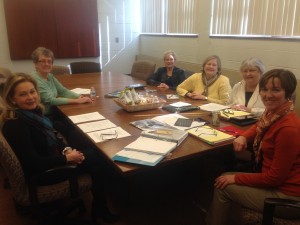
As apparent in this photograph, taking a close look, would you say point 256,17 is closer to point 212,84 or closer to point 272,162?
point 212,84

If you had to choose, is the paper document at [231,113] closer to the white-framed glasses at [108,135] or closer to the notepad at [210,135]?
the notepad at [210,135]

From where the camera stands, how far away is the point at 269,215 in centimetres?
122

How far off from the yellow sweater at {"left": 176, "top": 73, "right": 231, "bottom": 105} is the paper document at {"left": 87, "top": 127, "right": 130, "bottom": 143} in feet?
4.09

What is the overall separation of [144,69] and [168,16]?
1360 mm

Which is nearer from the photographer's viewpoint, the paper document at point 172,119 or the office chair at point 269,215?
the office chair at point 269,215

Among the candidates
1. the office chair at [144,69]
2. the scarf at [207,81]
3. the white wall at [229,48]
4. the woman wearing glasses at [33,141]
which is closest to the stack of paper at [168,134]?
the woman wearing glasses at [33,141]

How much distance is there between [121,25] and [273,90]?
5015 mm

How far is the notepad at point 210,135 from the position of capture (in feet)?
5.28

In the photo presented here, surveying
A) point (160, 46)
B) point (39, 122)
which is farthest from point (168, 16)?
point (39, 122)

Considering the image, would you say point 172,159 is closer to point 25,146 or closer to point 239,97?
point 25,146

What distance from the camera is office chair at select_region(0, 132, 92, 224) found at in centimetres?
142

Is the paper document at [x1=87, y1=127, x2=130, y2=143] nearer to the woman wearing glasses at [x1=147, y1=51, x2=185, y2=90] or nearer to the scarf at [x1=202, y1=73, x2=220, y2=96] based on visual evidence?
the scarf at [x1=202, y1=73, x2=220, y2=96]

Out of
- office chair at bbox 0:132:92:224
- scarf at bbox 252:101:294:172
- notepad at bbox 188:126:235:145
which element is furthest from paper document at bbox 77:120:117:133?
scarf at bbox 252:101:294:172

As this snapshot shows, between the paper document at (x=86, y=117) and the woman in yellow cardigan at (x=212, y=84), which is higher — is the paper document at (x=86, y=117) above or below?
below
